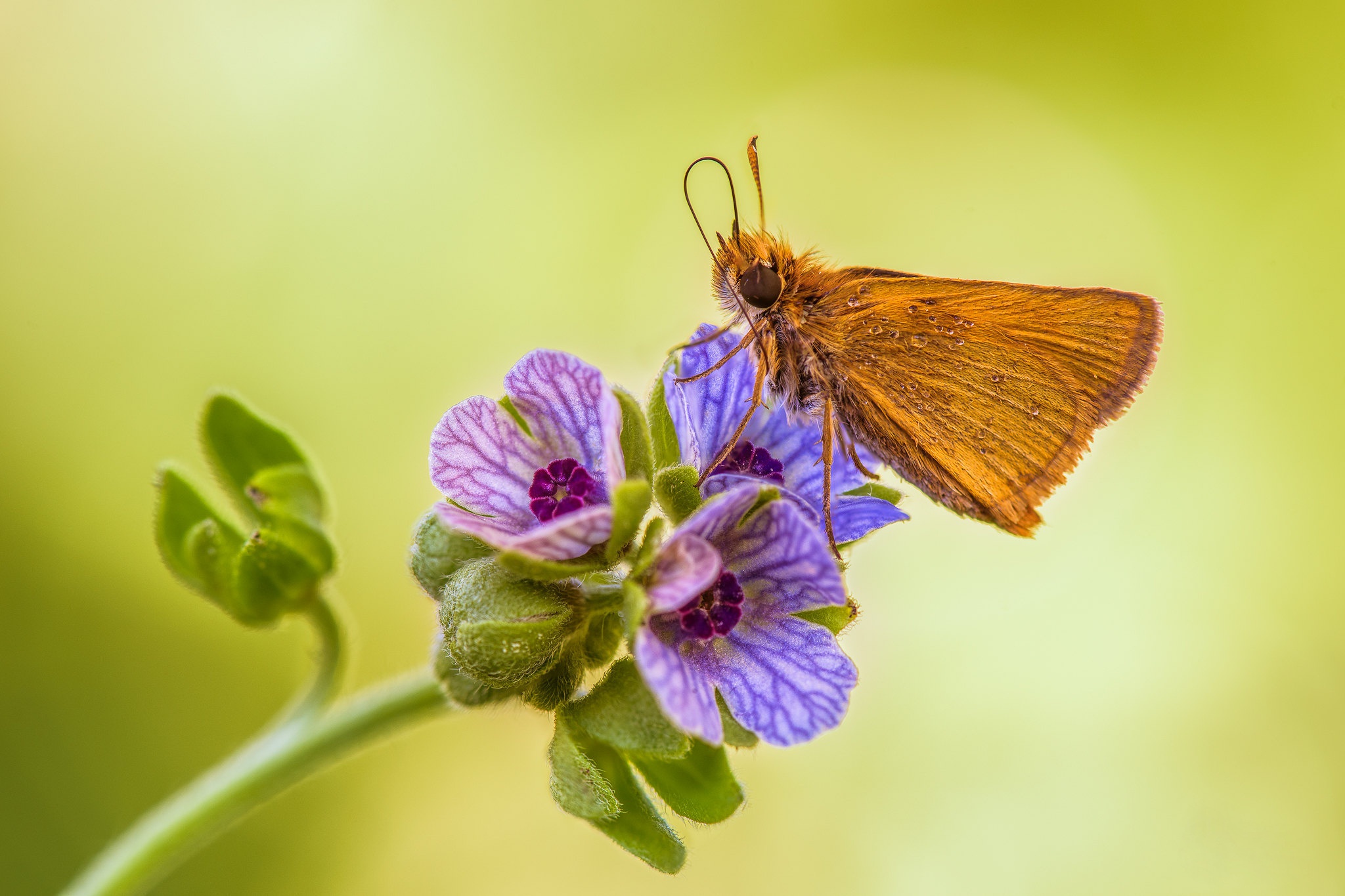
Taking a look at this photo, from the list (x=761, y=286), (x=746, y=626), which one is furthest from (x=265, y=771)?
(x=761, y=286)

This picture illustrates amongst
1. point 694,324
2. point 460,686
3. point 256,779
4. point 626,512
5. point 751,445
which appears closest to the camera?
point 626,512

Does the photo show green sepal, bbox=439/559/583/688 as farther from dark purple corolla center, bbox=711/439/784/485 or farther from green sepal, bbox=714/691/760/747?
dark purple corolla center, bbox=711/439/784/485

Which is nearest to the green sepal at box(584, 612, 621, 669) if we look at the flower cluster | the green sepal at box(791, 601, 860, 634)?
the flower cluster

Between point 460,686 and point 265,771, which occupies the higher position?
point 460,686

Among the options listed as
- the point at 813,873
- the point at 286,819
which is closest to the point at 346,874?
the point at 286,819

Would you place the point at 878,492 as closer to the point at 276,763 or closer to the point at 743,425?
the point at 743,425
